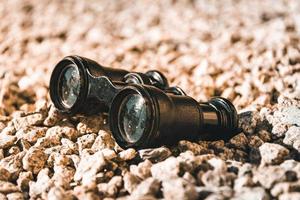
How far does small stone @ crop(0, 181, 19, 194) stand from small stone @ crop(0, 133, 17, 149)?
267 millimetres

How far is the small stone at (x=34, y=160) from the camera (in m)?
1.65

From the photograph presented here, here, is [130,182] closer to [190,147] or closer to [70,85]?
[190,147]

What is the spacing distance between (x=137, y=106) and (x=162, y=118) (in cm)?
15

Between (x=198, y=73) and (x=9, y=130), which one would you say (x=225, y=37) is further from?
(x=9, y=130)

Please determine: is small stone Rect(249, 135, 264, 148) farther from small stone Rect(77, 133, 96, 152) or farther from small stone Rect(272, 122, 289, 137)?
small stone Rect(77, 133, 96, 152)

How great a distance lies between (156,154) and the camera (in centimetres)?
155

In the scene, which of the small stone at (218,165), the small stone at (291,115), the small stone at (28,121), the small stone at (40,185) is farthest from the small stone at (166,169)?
the small stone at (28,121)

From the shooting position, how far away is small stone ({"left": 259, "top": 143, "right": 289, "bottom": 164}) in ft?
4.89

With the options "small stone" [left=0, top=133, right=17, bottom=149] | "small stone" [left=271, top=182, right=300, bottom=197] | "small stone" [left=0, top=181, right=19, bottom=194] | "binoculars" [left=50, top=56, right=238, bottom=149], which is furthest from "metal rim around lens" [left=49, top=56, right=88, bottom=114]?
"small stone" [left=271, top=182, right=300, bottom=197]

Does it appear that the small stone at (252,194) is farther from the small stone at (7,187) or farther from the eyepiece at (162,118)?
the small stone at (7,187)

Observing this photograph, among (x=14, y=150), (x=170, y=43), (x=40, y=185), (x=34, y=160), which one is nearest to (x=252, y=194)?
(x=40, y=185)

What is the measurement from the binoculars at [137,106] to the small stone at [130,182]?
0.53 ft

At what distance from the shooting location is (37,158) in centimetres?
Answer: 167

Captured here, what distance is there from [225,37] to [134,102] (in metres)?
1.71
